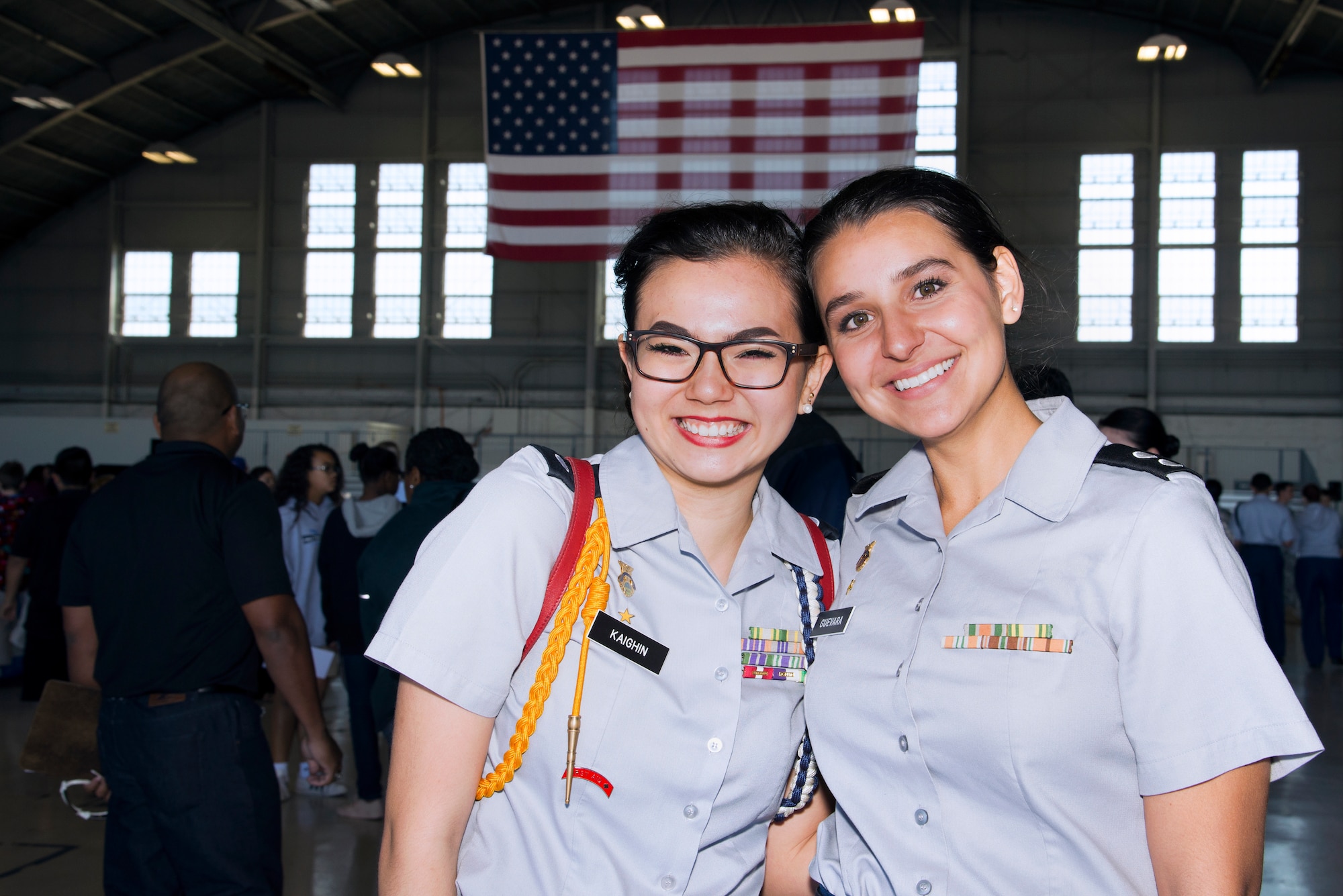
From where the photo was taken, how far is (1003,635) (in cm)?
125

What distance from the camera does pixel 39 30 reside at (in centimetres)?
1415

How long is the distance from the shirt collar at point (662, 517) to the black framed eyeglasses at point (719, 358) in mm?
137

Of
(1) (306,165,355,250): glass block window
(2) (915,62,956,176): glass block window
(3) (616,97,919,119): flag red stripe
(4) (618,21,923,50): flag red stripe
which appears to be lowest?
(3) (616,97,919,119): flag red stripe

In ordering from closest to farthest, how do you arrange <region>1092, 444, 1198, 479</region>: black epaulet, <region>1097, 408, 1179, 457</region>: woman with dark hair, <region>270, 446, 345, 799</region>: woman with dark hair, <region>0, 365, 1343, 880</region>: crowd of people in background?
1. <region>1092, 444, 1198, 479</region>: black epaulet
2. <region>0, 365, 1343, 880</region>: crowd of people in background
3. <region>1097, 408, 1179, 457</region>: woman with dark hair
4. <region>270, 446, 345, 799</region>: woman with dark hair

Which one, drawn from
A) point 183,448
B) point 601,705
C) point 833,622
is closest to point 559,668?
point 601,705

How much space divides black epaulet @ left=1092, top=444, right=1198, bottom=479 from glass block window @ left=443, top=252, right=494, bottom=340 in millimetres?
16652

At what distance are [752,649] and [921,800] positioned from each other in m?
0.31

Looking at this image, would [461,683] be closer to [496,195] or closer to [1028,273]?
[1028,273]

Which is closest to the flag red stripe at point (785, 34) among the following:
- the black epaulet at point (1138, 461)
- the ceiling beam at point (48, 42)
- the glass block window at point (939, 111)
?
the black epaulet at point (1138, 461)

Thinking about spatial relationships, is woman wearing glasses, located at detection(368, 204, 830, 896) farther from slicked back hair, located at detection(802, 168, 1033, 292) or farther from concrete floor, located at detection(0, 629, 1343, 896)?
concrete floor, located at detection(0, 629, 1343, 896)

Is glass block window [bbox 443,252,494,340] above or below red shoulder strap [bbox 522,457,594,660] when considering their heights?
above

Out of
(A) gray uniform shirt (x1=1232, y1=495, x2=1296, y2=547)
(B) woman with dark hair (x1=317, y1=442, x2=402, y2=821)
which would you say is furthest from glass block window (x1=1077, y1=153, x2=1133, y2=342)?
(B) woman with dark hair (x1=317, y1=442, x2=402, y2=821)

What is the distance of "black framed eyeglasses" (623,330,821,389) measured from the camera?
4.83 ft

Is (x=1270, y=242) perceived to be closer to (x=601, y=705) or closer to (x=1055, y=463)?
(x=1055, y=463)
